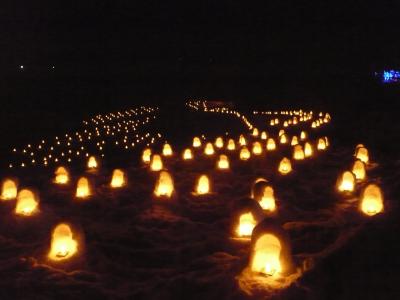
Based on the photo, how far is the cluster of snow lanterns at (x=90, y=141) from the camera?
554 inches

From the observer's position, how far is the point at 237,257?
239 inches

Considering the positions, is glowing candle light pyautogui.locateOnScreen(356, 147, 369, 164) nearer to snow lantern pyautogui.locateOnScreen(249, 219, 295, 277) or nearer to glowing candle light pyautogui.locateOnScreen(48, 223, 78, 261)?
snow lantern pyautogui.locateOnScreen(249, 219, 295, 277)

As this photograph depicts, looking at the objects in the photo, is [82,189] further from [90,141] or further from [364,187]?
[90,141]

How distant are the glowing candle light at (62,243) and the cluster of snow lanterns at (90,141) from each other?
270 inches

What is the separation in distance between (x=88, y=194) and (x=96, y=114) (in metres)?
16.7

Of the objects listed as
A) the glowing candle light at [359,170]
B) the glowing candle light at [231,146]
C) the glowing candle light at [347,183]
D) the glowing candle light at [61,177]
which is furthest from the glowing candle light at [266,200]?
the glowing candle light at [231,146]

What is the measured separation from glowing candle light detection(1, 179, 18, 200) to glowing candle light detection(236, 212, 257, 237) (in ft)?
16.8

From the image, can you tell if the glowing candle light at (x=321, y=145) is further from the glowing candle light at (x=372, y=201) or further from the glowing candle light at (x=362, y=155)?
the glowing candle light at (x=372, y=201)

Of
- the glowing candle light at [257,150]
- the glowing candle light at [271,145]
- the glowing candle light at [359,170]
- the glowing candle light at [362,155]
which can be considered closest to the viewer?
the glowing candle light at [359,170]

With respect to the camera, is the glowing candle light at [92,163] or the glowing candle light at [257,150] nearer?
the glowing candle light at [92,163]

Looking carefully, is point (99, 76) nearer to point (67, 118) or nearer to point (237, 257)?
point (67, 118)

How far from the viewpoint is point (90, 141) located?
1730 cm

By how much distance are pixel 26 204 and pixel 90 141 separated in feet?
30.9

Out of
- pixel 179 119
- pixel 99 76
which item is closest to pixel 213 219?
pixel 179 119
